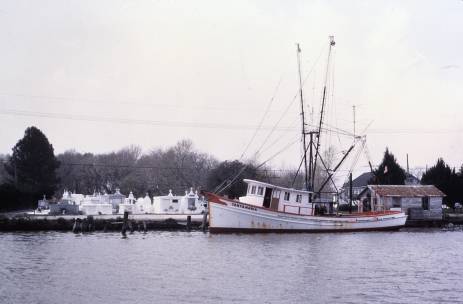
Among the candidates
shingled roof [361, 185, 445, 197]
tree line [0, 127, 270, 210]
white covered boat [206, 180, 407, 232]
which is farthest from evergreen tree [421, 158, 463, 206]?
white covered boat [206, 180, 407, 232]

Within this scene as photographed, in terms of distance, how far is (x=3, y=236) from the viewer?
5228 cm

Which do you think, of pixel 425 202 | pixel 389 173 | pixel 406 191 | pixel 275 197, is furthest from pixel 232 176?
pixel 275 197

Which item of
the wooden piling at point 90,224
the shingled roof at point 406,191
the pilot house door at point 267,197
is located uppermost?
the shingled roof at point 406,191

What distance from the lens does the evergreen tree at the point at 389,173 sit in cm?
→ 8488

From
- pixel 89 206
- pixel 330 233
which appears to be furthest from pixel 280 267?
pixel 89 206

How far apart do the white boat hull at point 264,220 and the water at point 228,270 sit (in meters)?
4.71

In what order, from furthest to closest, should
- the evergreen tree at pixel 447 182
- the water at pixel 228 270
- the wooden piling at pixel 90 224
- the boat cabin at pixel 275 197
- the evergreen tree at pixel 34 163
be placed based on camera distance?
the evergreen tree at pixel 34 163
the evergreen tree at pixel 447 182
the wooden piling at pixel 90 224
the boat cabin at pixel 275 197
the water at pixel 228 270

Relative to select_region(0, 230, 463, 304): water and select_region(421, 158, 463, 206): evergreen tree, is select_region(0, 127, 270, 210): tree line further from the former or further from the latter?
select_region(0, 230, 463, 304): water

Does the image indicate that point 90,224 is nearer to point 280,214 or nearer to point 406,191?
point 280,214

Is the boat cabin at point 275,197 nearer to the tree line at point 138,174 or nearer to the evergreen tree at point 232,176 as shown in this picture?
the tree line at point 138,174

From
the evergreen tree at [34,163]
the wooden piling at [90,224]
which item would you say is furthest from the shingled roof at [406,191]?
the evergreen tree at [34,163]

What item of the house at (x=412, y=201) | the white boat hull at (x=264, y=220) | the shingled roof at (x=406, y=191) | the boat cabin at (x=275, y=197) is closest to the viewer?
the white boat hull at (x=264, y=220)

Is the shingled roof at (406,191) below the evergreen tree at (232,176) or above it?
below

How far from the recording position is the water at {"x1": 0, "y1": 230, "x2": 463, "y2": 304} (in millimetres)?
23984
